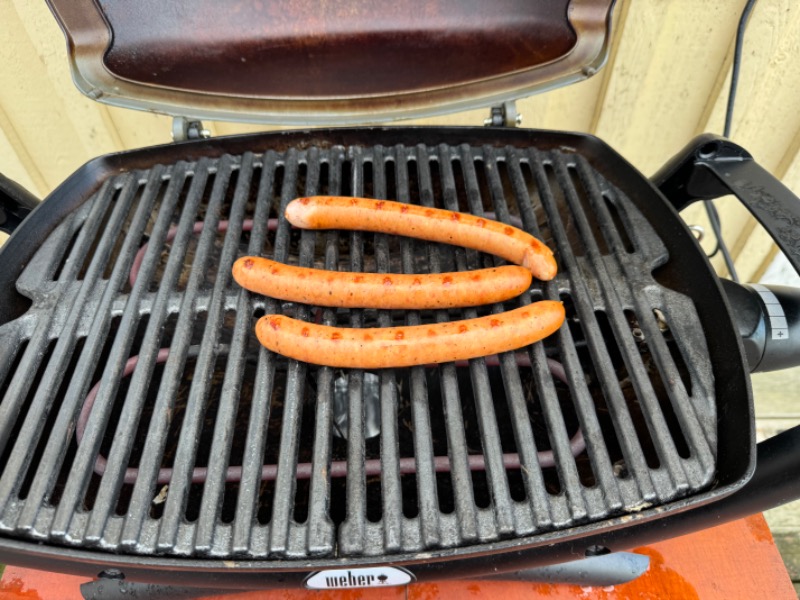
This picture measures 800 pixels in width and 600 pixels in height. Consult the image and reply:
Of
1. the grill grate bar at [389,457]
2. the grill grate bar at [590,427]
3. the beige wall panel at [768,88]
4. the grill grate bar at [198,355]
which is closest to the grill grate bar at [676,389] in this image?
the grill grate bar at [590,427]

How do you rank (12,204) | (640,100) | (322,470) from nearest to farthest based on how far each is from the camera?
1. (322,470)
2. (12,204)
3. (640,100)

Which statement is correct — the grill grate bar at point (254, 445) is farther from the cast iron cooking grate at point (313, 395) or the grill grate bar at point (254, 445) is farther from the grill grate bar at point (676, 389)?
the grill grate bar at point (676, 389)

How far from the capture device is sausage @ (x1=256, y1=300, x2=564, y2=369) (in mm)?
1040

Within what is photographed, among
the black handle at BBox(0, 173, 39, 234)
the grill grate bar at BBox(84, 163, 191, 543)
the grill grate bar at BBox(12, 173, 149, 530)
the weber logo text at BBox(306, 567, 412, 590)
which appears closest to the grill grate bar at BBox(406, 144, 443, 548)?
the weber logo text at BBox(306, 567, 412, 590)

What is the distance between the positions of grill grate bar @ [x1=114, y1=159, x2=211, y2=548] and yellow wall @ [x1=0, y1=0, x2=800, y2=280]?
110cm

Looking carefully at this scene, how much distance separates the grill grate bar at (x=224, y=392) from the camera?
0.94 m

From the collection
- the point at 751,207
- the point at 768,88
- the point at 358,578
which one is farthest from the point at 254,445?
the point at 768,88

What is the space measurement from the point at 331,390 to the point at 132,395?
366 mm

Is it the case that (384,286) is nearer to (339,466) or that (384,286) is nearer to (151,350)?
(339,466)

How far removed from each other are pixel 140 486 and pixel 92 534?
10 centimetres

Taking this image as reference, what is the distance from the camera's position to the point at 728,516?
3.38 ft

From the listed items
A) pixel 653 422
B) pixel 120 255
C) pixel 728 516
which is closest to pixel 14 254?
pixel 120 255

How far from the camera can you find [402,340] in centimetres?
104

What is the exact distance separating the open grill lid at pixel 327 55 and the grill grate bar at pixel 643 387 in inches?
20.4
